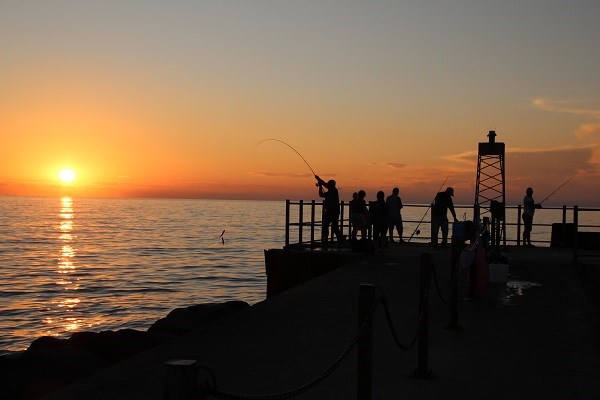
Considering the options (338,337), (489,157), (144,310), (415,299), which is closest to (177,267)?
(144,310)

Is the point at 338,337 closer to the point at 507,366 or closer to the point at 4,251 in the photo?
the point at 507,366

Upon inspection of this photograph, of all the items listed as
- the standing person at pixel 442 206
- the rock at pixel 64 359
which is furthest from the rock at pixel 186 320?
the standing person at pixel 442 206

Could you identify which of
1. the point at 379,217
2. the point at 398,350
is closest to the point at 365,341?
the point at 398,350

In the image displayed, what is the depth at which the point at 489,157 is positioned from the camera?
23.9 meters

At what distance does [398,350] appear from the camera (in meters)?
8.67

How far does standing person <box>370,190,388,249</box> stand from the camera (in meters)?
21.9

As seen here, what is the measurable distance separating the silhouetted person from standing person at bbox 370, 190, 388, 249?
304mm

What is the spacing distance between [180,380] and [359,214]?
17.5 metres

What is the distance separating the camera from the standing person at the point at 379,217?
21.9m

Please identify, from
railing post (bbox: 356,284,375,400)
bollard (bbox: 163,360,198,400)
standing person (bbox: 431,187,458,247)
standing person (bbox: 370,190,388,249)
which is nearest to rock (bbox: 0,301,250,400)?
railing post (bbox: 356,284,375,400)

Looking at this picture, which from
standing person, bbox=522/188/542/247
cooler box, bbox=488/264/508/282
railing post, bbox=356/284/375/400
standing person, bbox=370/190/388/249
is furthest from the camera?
standing person, bbox=522/188/542/247

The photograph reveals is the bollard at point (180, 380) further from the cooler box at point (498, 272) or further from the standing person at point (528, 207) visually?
the standing person at point (528, 207)

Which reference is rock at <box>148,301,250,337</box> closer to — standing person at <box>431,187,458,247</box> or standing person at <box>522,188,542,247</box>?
standing person at <box>431,187,458,247</box>

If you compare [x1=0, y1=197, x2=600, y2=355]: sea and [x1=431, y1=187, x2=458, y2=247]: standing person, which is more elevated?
[x1=431, y1=187, x2=458, y2=247]: standing person
